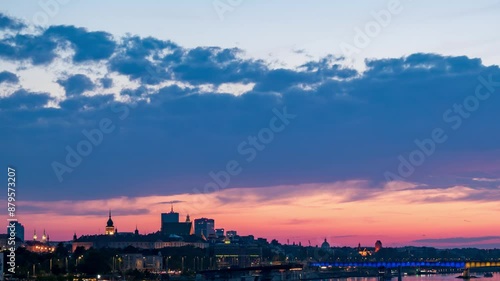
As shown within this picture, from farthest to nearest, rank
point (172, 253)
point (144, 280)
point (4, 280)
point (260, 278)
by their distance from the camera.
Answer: point (172, 253), point (260, 278), point (144, 280), point (4, 280)

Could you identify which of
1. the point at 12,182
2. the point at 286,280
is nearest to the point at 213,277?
the point at 286,280

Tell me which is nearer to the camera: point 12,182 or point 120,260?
point 12,182

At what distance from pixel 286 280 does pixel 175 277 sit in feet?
97.2

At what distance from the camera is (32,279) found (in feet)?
333

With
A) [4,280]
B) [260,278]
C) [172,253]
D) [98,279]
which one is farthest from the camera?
[172,253]

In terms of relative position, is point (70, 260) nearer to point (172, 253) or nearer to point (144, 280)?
point (144, 280)

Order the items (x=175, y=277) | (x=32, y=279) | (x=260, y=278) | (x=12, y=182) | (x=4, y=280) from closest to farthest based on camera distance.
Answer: (x=12, y=182), (x=4, y=280), (x=32, y=279), (x=175, y=277), (x=260, y=278)

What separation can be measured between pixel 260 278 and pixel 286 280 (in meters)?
6.92

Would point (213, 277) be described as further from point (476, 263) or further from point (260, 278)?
point (476, 263)

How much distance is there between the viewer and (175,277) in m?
150

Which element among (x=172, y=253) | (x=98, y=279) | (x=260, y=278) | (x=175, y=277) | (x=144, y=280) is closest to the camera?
(x=98, y=279)

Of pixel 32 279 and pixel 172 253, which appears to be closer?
pixel 32 279

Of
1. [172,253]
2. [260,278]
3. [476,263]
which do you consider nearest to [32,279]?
[260,278]

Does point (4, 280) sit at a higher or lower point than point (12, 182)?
lower
